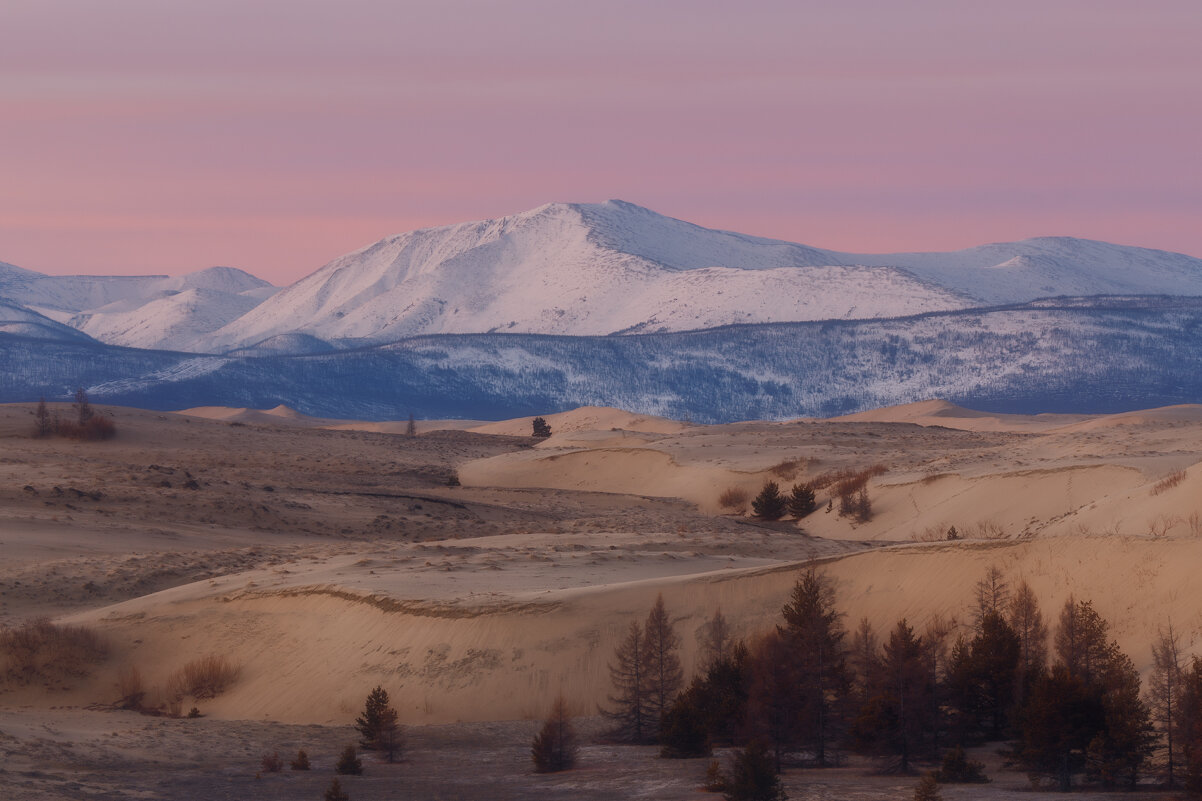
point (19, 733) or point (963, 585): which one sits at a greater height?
point (963, 585)

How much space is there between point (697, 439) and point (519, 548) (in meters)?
32.8

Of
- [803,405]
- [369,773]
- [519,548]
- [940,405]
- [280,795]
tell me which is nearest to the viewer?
[280,795]

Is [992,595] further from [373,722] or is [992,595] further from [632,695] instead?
[373,722]

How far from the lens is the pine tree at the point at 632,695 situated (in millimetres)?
20141

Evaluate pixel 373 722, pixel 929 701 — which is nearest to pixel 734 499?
pixel 373 722

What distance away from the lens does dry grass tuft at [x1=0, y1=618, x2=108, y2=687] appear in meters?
23.2

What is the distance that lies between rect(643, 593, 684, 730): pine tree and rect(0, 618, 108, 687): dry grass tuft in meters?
9.07

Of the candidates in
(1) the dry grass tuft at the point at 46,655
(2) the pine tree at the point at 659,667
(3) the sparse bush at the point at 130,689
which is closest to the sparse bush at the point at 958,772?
(2) the pine tree at the point at 659,667

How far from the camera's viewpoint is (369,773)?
1798cm

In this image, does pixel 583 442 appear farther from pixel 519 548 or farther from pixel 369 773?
pixel 369 773

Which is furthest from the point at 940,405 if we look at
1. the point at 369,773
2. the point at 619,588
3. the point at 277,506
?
the point at 369,773

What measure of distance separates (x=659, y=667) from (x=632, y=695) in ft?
1.73

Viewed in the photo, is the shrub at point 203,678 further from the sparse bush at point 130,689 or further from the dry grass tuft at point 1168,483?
the dry grass tuft at point 1168,483

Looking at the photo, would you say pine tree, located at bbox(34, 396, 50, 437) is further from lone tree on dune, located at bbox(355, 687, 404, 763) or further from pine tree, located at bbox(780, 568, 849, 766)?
pine tree, located at bbox(780, 568, 849, 766)
